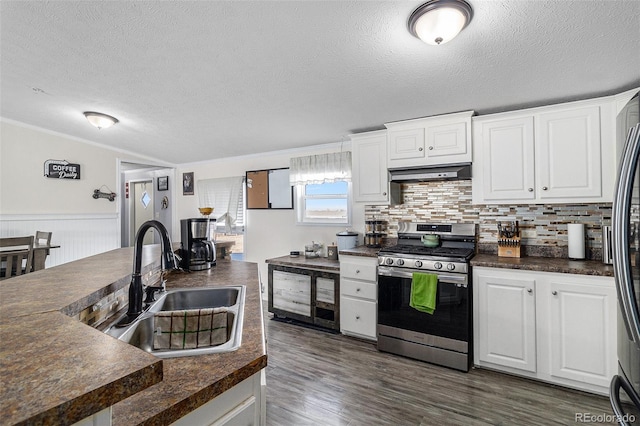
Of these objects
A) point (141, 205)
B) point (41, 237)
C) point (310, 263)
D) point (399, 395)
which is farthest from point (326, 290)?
A: point (141, 205)

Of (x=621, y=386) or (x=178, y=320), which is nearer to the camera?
(x=178, y=320)

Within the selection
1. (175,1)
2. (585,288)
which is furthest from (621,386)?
(175,1)

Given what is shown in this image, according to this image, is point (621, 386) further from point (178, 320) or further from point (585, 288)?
point (178, 320)

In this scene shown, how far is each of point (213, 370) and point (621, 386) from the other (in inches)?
68.2

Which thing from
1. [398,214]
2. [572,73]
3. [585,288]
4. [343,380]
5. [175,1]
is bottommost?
[343,380]

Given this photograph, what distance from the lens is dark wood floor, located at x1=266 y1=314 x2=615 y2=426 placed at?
203cm

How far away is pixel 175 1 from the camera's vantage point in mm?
1641

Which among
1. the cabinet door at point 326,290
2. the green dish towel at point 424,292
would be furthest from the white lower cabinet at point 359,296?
the green dish towel at point 424,292

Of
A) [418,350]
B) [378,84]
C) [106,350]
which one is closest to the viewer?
[106,350]

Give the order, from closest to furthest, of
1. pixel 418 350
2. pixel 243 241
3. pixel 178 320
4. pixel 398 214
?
pixel 178 320, pixel 418 350, pixel 398 214, pixel 243 241

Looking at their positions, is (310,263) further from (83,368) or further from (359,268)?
(83,368)

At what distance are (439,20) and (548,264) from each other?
6.38 feet

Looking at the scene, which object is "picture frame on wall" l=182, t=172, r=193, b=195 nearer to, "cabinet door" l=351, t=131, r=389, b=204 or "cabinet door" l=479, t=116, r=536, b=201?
"cabinet door" l=351, t=131, r=389, b=204

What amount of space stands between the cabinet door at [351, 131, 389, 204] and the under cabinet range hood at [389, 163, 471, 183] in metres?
0.13
